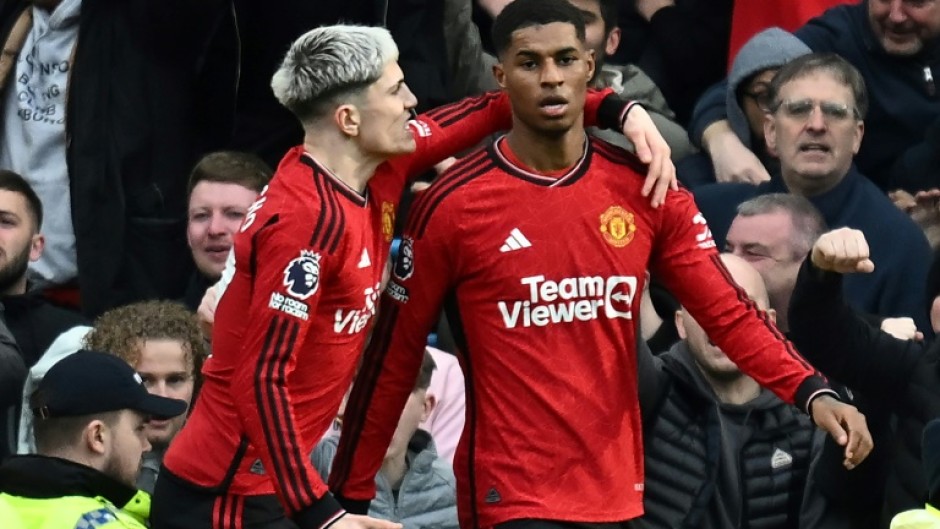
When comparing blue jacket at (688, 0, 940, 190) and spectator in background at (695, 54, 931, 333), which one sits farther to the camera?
blue jacket at (688, 0, 940, 190)

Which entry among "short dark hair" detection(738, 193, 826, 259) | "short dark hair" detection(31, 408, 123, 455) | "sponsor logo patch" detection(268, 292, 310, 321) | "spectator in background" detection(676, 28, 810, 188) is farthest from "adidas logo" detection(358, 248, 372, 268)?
"spectator in background" detection(676, 28, 810, 188)

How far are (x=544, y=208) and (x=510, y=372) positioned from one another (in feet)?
1.55

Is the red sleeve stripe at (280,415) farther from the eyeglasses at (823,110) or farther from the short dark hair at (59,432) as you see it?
the eyeglasses at (823,110)

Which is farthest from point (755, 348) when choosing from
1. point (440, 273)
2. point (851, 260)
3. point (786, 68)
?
point (786, 68)

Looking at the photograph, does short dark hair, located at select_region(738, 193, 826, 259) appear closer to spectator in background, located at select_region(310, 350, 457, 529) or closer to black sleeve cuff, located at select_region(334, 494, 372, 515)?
spectator in background, located at select_region(310, 350, 457, 529)

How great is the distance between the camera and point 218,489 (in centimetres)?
675

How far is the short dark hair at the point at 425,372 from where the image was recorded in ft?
26.2

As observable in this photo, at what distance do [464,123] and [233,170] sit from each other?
1.89 metres

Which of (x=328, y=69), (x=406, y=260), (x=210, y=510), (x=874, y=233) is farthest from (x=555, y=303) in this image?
(x=874, y=233)

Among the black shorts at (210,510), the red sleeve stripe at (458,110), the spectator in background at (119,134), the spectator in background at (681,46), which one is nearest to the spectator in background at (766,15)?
the spectator in background at (681,46)

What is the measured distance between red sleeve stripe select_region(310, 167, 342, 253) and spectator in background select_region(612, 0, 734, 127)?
406cm

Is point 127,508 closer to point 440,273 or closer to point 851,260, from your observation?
point 440,273

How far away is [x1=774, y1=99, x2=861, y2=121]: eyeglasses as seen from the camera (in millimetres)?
9023

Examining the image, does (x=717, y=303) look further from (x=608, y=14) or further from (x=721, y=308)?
(x=608, y=14)
